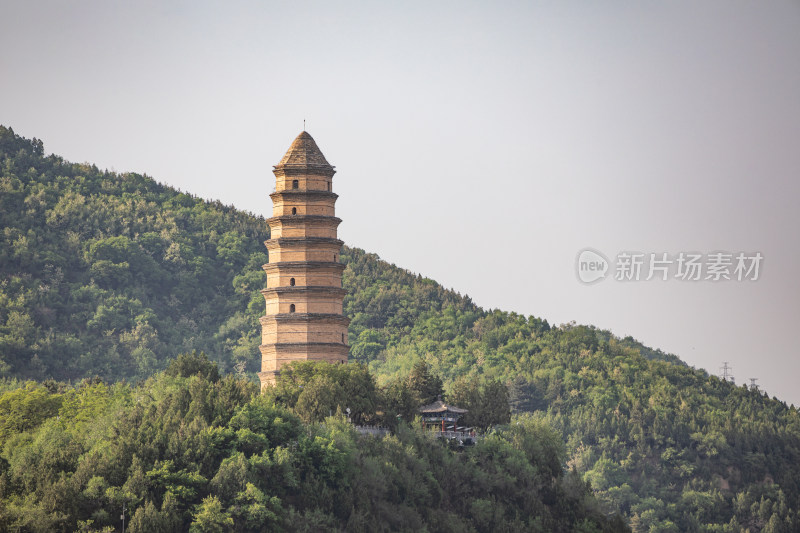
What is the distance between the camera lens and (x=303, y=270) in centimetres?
8856

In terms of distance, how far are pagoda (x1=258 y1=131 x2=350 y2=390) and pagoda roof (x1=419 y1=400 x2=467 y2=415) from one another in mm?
5259

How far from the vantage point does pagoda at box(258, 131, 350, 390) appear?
8794 cm

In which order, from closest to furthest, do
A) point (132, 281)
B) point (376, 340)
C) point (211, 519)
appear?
point (211, 519)
point (376, 340)
point (132, 281)

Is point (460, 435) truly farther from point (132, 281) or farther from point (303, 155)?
point (132, 281)

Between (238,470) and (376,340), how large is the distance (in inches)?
2829

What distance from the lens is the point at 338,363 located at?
289 ft

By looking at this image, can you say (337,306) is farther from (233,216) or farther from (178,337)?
(233,216)

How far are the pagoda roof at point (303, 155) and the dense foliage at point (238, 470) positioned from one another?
10840mm

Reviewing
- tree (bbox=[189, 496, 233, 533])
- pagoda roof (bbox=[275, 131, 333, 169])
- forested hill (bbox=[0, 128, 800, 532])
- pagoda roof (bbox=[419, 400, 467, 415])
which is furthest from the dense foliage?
forested hill (bbox=[0, 128, 800, 532])

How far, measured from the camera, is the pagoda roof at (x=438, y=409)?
90.0m

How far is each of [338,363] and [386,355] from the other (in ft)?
188

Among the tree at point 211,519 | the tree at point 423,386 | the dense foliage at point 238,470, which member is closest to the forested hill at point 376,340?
the tree at point 423,386

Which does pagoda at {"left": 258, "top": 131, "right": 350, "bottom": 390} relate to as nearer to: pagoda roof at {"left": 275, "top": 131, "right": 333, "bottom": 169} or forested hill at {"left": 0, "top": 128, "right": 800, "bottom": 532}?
pagoda roof at {"left": 275, "top": 131, "right": 333, "bottom": 169}

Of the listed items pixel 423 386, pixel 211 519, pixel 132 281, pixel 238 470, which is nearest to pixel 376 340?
pixel 132 281
